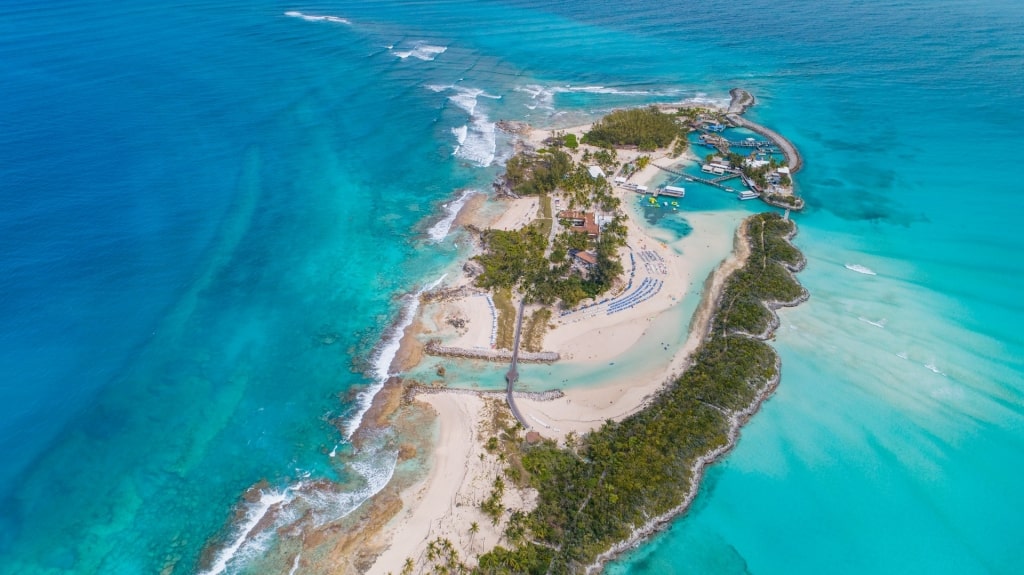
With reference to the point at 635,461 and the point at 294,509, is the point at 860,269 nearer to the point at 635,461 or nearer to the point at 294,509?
the point at 635,461

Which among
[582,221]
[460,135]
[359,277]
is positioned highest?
[460,135]

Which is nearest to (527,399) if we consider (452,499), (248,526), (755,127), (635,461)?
(635,461)

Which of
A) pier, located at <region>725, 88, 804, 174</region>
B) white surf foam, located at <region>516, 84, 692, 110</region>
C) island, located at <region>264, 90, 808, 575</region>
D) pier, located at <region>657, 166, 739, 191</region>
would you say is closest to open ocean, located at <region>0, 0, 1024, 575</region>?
white surf foam, located at <region>516, 84, 692, 110</region>

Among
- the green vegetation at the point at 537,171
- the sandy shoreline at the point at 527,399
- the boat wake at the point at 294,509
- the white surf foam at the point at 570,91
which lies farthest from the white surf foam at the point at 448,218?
the white surf foam at the point at 570,91

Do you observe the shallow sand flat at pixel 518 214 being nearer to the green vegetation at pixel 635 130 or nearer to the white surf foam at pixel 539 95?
the green vegetation at pixel 635 130

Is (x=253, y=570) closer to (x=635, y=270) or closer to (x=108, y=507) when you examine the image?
(x=108, y=507)
